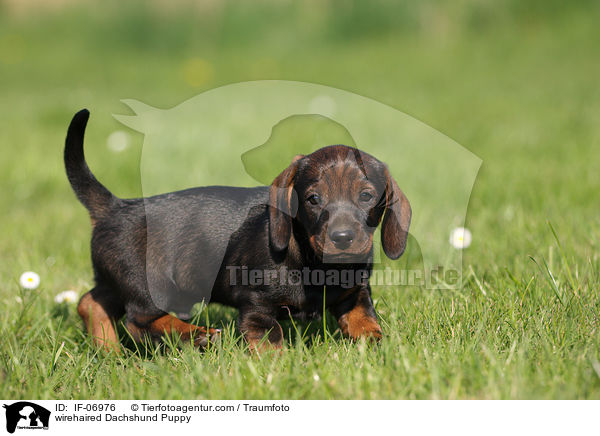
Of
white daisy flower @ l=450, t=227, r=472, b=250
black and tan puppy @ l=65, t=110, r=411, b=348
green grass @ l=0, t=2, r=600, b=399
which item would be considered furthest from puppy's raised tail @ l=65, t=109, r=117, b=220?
white daisy flower @ l=450, t=227, r=472, b=250

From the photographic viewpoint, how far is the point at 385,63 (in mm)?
11055

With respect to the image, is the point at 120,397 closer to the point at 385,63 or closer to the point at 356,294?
the point at 356,294

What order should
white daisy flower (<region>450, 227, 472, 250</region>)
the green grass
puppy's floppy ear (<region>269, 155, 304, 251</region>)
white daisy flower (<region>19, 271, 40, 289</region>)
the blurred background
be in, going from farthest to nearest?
the blurred background
white daisy flower (<region>450, 227, 472, 250</region>)
white daisy flower (<region>19, 271, 40, 289</region>)
puppy's floppy ear (<region>269, 155, 304, 251</region>)
the green grass

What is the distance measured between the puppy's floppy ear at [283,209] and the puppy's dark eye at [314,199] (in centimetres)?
8

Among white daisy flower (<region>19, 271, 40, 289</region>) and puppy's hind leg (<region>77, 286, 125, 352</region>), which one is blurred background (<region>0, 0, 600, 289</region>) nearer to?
white daisy flower (<region>19, 271, 40, 289</region>)

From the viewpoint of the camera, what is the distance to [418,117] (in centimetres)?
729

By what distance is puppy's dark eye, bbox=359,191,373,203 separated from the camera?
2.31m

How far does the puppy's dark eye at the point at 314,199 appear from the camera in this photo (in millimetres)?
2303

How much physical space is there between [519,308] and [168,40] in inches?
484
